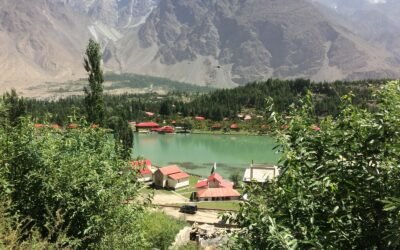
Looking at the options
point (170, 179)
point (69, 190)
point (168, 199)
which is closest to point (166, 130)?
point (170, 179)

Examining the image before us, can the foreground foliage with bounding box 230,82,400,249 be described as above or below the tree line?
above

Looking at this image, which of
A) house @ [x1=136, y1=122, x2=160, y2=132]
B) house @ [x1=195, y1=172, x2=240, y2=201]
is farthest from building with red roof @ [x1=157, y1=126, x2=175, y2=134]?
house @ [x1=195, y1=172, x2=240, y2=201]

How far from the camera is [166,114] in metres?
120

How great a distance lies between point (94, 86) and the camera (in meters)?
28.6

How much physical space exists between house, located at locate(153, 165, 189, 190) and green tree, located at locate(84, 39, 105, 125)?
59.7 ft

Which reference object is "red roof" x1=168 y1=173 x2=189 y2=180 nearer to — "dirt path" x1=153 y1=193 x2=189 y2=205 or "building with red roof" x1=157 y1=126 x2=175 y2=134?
"dirt path" x1=153 y1=193 x2=189 y2=205

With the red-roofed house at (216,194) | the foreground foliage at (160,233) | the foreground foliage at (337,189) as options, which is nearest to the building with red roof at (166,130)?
the red-roofed house at (216,194)

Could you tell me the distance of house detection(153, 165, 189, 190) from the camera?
4531 cm

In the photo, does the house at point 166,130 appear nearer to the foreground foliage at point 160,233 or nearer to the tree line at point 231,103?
the tree line at point 231,103

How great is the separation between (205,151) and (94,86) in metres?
49.0

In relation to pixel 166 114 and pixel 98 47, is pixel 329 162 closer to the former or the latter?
pixel 98 47

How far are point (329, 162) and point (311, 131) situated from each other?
59cm

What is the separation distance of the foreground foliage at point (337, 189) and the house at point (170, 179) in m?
40.6

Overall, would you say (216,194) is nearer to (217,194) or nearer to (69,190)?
(217,194)
